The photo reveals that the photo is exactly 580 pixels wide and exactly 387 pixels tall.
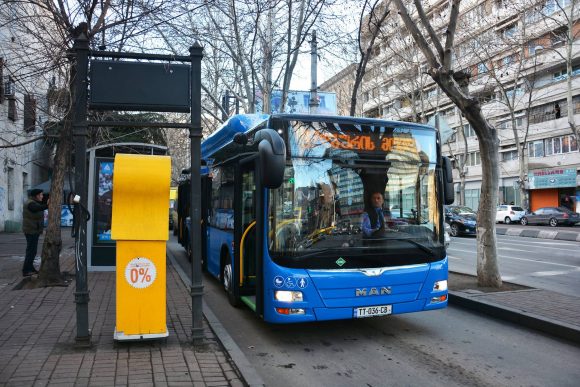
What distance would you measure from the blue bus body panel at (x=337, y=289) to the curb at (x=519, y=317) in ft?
6.35

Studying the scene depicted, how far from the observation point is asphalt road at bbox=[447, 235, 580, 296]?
35.3 ft

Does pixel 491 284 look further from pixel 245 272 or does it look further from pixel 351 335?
pixel 245 272

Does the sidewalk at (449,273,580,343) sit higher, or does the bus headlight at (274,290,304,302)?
the bus headlight at (274,290,304,302)

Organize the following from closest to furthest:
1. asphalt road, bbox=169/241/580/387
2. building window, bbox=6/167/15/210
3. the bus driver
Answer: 1. asphalt road, bbox=169/241/580/387
2. the bus driver
3. building window, bbox=6/167/15/210

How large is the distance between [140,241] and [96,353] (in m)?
1.26

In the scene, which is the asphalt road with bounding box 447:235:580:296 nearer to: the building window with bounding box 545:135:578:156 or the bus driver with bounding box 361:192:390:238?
the bus driver with bounding box 361:192:390:238

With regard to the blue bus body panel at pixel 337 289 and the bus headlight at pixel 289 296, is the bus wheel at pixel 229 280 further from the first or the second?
the bus headlight at pixel 289 296

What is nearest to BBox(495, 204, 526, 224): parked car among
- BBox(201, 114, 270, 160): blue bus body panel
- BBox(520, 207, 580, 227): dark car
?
BBox(520, 207, 580, 227): dark car

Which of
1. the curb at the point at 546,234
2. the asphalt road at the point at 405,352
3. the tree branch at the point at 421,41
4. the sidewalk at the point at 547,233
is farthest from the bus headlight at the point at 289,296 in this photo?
the sidewalk at the point at 547,233

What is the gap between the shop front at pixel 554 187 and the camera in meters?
39.2

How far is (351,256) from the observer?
5836mm

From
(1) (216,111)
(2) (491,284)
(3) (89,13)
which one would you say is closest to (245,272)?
(2) (491,284)

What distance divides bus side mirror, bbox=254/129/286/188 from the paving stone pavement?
196cm

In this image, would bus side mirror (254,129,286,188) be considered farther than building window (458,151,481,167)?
No
